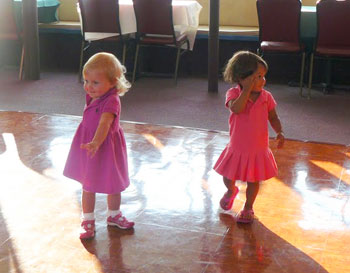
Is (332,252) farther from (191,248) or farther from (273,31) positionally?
(273,31)

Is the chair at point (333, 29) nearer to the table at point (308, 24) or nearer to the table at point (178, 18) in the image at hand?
the table at point (308, 24)

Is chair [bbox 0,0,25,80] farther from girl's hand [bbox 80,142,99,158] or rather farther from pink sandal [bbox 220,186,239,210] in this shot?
girl's hand [bbox 80,142,99,158]

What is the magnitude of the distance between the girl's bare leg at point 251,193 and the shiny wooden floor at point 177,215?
101 millimetres

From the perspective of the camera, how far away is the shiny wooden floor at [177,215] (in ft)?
8.80

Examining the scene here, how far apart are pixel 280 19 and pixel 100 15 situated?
6.09 feet

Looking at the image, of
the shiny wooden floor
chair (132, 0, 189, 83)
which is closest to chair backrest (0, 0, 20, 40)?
chair (132, 0, 189, 83)

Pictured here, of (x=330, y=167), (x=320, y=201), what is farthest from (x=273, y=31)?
(x=320, y=201)

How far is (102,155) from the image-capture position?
283 centimetres

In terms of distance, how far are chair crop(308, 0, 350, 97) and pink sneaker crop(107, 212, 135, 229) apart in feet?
11.5

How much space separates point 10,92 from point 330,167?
3.56 m

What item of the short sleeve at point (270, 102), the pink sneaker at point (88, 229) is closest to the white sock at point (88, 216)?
the pink sneaker at point (88, 229)

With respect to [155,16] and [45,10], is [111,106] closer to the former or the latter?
[155,16]

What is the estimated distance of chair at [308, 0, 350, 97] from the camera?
5.71m

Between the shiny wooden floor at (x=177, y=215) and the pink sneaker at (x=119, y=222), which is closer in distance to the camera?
the shiny wooden floor at (x=177, y=215)
